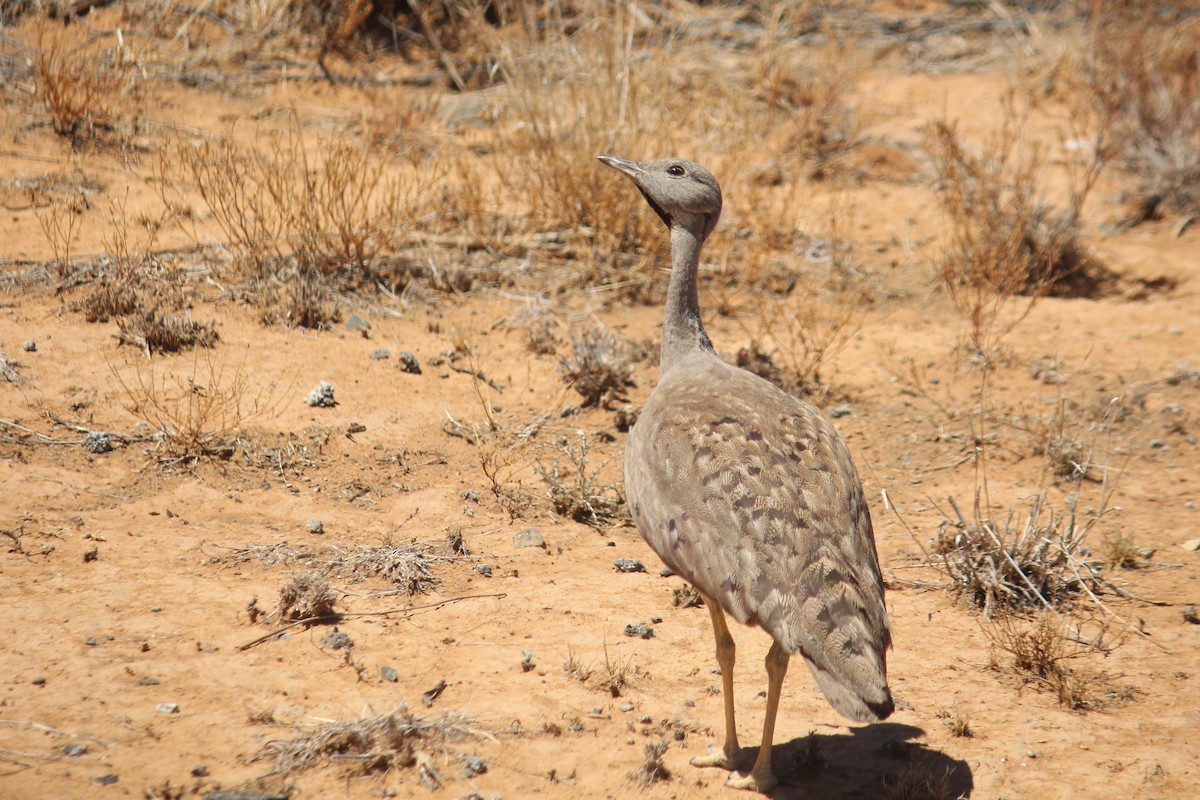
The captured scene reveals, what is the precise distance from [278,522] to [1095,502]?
431cm

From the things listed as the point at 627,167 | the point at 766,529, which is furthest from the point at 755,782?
the point at 627,167

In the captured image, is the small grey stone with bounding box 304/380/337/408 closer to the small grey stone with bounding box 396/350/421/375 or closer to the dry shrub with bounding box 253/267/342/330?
the small grey stone with bounding box 396/350/421/375

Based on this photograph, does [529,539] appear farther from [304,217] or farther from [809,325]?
[304,217]

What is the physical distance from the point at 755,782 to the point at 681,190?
2.58 m

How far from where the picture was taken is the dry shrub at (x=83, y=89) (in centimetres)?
736

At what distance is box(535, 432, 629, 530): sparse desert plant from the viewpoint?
5.27 m

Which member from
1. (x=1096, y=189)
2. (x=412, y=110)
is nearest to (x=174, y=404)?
(x=412, y=110)

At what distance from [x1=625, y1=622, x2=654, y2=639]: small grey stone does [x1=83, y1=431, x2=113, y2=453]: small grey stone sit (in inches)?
106

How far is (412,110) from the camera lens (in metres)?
9.14

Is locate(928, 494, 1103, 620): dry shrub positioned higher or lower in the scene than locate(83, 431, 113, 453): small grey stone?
lower

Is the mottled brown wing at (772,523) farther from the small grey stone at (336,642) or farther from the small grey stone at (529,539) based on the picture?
the small grey stone at (336,642)

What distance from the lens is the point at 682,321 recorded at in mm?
4668

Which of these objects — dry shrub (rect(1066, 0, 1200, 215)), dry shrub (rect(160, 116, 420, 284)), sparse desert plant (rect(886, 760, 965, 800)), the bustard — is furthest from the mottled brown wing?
dry shrub (rect(1066, 0, 1200, 215))

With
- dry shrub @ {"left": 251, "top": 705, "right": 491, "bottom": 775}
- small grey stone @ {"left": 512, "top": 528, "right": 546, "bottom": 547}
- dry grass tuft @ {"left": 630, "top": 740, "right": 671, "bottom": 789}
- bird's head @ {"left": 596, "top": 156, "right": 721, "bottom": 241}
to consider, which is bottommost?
small grey stone @ {"left": 512, "top": 528, "right": 546, "bottom": 547}
